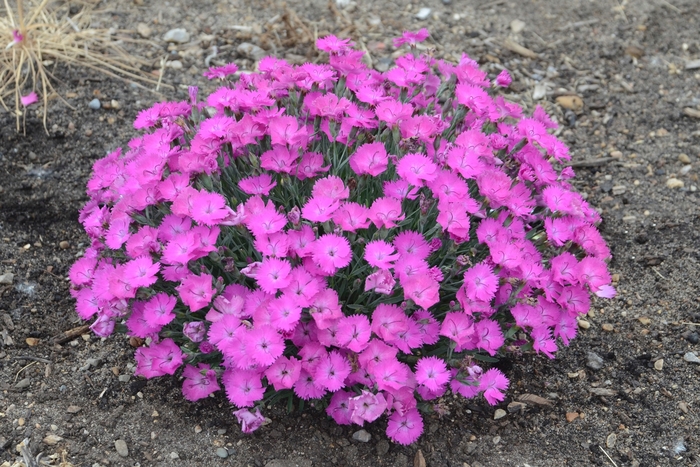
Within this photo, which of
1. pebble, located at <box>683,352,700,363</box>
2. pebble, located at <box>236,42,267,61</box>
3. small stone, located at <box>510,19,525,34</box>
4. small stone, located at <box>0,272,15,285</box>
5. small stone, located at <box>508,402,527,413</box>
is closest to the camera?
small stone, located at <box>508,402,527,413</box>

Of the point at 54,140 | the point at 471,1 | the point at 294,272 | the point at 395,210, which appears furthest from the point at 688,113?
the point at 54,140

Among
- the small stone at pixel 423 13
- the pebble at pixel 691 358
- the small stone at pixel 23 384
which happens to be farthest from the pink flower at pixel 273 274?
the small stone at pixel 423 13

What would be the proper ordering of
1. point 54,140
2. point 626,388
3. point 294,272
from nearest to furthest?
point 294,272 < point 626,388 < point 54,140

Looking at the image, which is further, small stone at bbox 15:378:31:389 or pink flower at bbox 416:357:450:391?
small stone at bbox 15:378:31:389

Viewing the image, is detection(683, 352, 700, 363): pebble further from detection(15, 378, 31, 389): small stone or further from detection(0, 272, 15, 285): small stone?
detection(0, 272, 15, 285): small stone

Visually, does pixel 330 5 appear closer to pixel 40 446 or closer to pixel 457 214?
pixel 457 214

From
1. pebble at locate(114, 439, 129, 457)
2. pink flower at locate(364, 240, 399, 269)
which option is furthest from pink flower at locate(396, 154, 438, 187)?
pebble at locate(114, 439, 129, 457)
